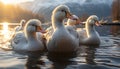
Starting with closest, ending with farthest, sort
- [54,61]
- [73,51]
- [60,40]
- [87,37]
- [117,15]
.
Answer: [54,61], [60,40], [73,51], [87,37], [117,15]

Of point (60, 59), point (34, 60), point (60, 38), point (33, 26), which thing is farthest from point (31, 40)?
point (60, 59)

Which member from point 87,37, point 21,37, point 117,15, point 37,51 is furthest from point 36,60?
point 117,15

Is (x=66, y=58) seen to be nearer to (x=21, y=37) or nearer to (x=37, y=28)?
(x=37, y=28)

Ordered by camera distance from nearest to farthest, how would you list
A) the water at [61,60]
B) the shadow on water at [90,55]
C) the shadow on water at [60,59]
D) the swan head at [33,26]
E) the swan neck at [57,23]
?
the water at [61,60] < the shadow on water at [60,59] < the shadow on water at [90,55] < the swan neck at [57,23] < the swan head at [33,26]

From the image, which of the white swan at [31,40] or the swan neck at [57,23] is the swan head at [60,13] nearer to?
the swan neck at [57,23]

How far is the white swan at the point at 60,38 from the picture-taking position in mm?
9188

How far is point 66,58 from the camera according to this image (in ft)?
28.6

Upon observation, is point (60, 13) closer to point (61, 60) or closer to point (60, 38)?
point (60, 38)

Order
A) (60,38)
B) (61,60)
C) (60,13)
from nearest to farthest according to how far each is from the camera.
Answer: (61,60) < (60,38) < (60,13)

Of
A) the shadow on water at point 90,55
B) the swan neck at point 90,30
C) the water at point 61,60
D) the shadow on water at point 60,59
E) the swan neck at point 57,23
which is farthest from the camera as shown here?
the swan neck at point 90,30

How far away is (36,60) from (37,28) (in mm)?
1568

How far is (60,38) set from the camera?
9.16 meters

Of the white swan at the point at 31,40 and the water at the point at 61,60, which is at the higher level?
the white swan at the point at 31,40

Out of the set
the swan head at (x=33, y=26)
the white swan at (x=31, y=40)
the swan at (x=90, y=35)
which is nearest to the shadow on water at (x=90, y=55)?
the swan at (x=90, y=35)
